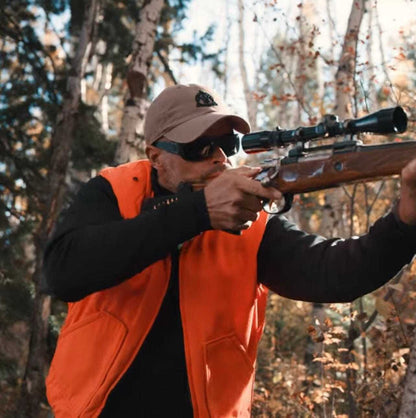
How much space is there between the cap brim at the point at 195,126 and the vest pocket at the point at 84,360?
89 centimetres

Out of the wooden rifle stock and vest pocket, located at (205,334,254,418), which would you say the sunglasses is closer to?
the wooden rifle stock

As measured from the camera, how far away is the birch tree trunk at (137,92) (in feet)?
29.6

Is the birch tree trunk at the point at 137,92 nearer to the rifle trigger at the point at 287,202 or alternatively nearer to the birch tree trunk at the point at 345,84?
the birch tree trunk at the point at 345,84

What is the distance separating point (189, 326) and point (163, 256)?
13.1 inches

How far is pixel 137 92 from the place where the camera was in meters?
9.20

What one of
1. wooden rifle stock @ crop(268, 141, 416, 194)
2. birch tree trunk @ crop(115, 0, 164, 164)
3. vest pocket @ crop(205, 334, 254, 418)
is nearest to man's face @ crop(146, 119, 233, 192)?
wooden rifle stock @ crop(268, 141, 416, 194)

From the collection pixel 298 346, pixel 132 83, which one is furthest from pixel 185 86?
pixel 298 346

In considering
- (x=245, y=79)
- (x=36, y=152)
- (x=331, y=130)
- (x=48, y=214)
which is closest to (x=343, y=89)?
(x=48, y=214)

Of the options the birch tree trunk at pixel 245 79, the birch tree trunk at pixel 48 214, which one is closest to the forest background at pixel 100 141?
the birch tree trunk at pixel 48 214

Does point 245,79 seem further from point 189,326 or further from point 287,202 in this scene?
point 189,326

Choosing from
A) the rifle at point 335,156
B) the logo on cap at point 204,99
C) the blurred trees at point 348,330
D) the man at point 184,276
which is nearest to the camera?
the rifle at point 335,156

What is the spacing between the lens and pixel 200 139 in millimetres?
2816

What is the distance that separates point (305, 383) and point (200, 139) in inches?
327

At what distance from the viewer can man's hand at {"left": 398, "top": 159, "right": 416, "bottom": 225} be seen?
2.04 metres
